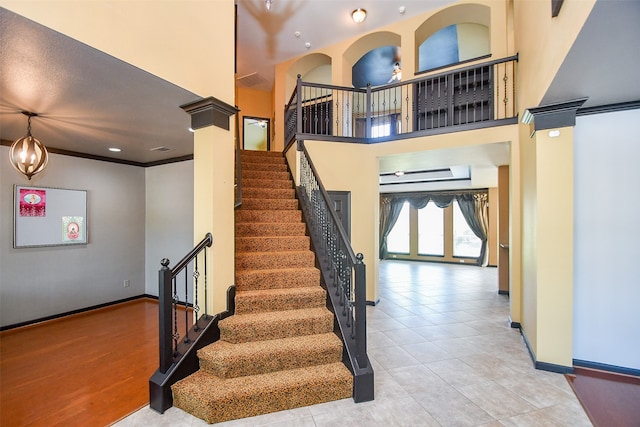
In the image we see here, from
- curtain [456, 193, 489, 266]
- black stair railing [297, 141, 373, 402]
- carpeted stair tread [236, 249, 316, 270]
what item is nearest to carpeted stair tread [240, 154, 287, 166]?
black stair railing [297, 141, 373, 402]

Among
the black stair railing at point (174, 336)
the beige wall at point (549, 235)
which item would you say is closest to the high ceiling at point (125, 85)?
the beige wall at point (549, 235)

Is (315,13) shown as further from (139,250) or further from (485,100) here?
(139,250)

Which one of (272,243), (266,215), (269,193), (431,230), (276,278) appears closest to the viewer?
(276,278)

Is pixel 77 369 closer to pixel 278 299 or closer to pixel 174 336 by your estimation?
pixel 174 336

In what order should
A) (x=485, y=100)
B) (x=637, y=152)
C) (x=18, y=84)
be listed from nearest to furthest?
1. (x=18, y=84)
2. (x=637, y=152)
3. (x=485, y=100)

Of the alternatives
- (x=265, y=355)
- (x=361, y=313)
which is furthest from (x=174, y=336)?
(x=361, y=313)

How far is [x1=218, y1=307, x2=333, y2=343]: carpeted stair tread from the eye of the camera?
110 inches

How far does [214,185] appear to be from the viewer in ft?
9.46

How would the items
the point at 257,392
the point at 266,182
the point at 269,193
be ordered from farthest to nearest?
1. the point at 266,182
2. the point at 269,193
3. the point at 257,392

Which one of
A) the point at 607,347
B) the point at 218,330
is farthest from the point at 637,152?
the point at 218,330

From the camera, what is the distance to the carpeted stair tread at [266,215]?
4.31 metres

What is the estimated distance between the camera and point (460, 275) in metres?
8.17

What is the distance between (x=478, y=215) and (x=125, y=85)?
10.1 metres

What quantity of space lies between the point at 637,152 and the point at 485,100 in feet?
8.75
